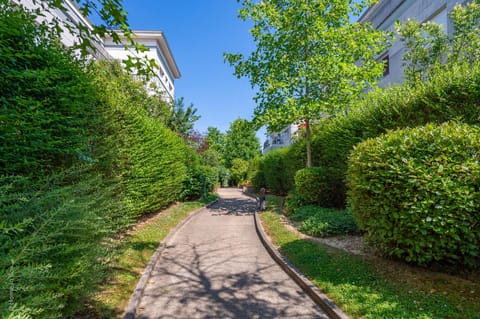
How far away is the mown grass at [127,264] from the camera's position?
312 centimetres

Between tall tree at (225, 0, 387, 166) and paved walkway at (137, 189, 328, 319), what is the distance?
206 inches

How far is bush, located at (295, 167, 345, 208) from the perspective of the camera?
28.5 ft

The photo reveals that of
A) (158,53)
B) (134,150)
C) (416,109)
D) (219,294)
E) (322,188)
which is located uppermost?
(158,53)

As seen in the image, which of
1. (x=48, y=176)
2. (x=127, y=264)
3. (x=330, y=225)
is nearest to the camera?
(x=48, y=176)

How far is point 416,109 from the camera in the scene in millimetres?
5215

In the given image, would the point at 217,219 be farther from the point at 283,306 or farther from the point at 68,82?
the point at 68,82

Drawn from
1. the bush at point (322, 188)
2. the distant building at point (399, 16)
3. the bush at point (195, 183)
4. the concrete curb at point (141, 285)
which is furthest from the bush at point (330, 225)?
the bush at point (195, 183)

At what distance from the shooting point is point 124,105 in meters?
6.42

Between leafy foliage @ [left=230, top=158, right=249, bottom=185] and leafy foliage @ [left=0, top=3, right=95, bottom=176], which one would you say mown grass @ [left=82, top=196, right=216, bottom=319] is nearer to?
leafy foliage @ [left=0, top=3, right=95, bottom=176]

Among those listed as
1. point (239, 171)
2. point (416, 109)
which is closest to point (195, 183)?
point (416, 109)

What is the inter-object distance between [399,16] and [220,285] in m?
15.9

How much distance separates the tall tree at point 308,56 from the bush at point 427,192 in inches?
203

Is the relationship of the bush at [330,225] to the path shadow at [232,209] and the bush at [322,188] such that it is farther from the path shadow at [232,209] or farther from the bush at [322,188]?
the path shadow at [232,209]

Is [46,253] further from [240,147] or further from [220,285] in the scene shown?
[240,147]
